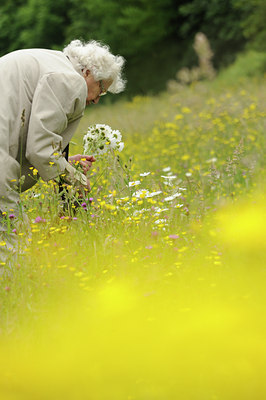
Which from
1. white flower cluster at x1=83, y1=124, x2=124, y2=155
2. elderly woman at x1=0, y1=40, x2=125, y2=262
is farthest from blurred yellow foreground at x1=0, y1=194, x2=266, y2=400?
white flower cluster at x1=83, y1=124, x2=124, y2=155

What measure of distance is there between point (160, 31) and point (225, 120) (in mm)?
18114

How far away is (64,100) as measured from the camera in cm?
355

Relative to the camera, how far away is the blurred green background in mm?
22188

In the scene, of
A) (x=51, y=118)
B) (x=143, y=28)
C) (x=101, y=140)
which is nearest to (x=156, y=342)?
(x=51, y=118)

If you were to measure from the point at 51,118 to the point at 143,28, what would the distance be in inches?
847

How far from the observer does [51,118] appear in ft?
11.5

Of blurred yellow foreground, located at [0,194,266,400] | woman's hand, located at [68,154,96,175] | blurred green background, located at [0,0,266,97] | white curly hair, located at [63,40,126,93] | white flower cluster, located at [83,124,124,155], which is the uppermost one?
blurred green background, located at [0,0,266,97]

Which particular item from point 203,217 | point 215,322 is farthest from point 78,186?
point 215,322

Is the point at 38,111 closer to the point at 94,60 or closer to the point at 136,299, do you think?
the point at 94,60

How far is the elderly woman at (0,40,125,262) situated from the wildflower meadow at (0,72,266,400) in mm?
187

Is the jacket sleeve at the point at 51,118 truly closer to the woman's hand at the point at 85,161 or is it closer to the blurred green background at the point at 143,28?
the woman's hand at the point at 85,161

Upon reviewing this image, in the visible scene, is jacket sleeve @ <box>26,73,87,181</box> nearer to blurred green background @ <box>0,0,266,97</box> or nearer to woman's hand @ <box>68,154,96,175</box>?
woman's hand @ <box>68,154,96,175</box>

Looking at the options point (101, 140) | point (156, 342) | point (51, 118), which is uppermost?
point (51, 118)

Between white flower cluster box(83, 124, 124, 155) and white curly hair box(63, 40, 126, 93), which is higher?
white curly hair box(63, 40, 126, 93)
